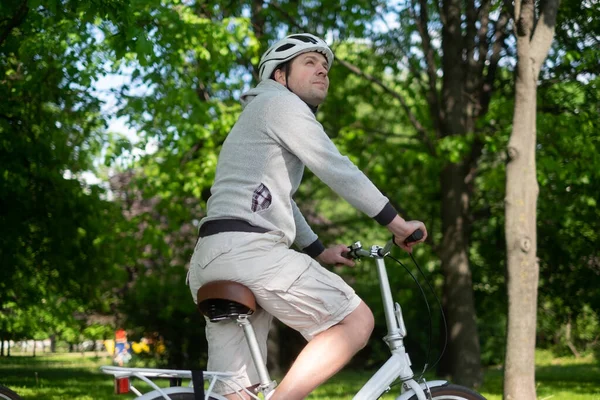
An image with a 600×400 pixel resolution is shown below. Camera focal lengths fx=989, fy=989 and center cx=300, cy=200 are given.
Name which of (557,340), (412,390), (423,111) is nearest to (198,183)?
(423,111)

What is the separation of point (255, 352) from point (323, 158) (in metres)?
0.75

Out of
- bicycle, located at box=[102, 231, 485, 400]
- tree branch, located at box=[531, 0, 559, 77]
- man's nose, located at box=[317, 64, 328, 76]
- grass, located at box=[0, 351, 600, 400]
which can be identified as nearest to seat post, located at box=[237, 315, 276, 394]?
bicycle, located at box=[102, 231, 485, 400]

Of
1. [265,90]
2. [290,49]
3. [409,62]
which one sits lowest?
[265,90]

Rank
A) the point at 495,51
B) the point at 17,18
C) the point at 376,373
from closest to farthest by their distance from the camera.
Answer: the point at 376,373 < the point at 17,18 < the point at 495,51

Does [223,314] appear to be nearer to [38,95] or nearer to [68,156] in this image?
[38,95]

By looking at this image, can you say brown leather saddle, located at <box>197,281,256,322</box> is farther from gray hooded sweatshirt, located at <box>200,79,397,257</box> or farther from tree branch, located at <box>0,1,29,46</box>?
tree branch, located at <box>0,1,29,46</box>

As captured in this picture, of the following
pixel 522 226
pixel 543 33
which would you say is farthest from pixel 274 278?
pixel 543 33

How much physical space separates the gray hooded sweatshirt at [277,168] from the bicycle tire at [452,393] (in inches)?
28.7

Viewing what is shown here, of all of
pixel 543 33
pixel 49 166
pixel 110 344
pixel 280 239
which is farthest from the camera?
pixel 110 344

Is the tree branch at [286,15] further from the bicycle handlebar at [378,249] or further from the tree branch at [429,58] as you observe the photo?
the bicycle handlebar at [378,249]

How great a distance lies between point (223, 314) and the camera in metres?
3.57

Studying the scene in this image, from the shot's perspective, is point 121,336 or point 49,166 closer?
point 49,166

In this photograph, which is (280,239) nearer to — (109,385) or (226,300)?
(226,300)

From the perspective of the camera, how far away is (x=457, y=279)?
54.6 ft
